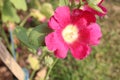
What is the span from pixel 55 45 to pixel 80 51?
0.09 meters

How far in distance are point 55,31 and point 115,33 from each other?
5.27 ft

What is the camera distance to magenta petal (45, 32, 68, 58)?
119 centimetres

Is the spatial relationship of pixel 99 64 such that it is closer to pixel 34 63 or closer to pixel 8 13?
pixel 34 63

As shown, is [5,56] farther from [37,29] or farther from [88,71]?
[88,71]

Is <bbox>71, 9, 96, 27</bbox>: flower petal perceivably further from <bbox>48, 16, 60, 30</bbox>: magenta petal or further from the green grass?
the green grass

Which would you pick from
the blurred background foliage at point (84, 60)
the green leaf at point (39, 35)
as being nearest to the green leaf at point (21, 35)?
the green leaf at point (39, 35)

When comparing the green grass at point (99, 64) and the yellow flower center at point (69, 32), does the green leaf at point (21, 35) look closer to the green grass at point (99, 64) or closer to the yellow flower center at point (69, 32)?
the yellow flower center at point (69, 32)

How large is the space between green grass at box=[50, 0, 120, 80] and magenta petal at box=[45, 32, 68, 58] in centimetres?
107

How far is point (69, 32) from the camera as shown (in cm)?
133

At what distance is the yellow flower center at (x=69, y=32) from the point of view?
128 cm

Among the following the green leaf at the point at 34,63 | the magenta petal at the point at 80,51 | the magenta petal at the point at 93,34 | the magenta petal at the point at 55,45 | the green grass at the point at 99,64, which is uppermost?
the magenta petal at the point at 55,45

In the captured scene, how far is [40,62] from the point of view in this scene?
7.22ft

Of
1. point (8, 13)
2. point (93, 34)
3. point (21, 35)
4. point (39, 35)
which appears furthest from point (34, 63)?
point (93, 34)

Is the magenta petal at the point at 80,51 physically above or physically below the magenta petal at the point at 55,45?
below
